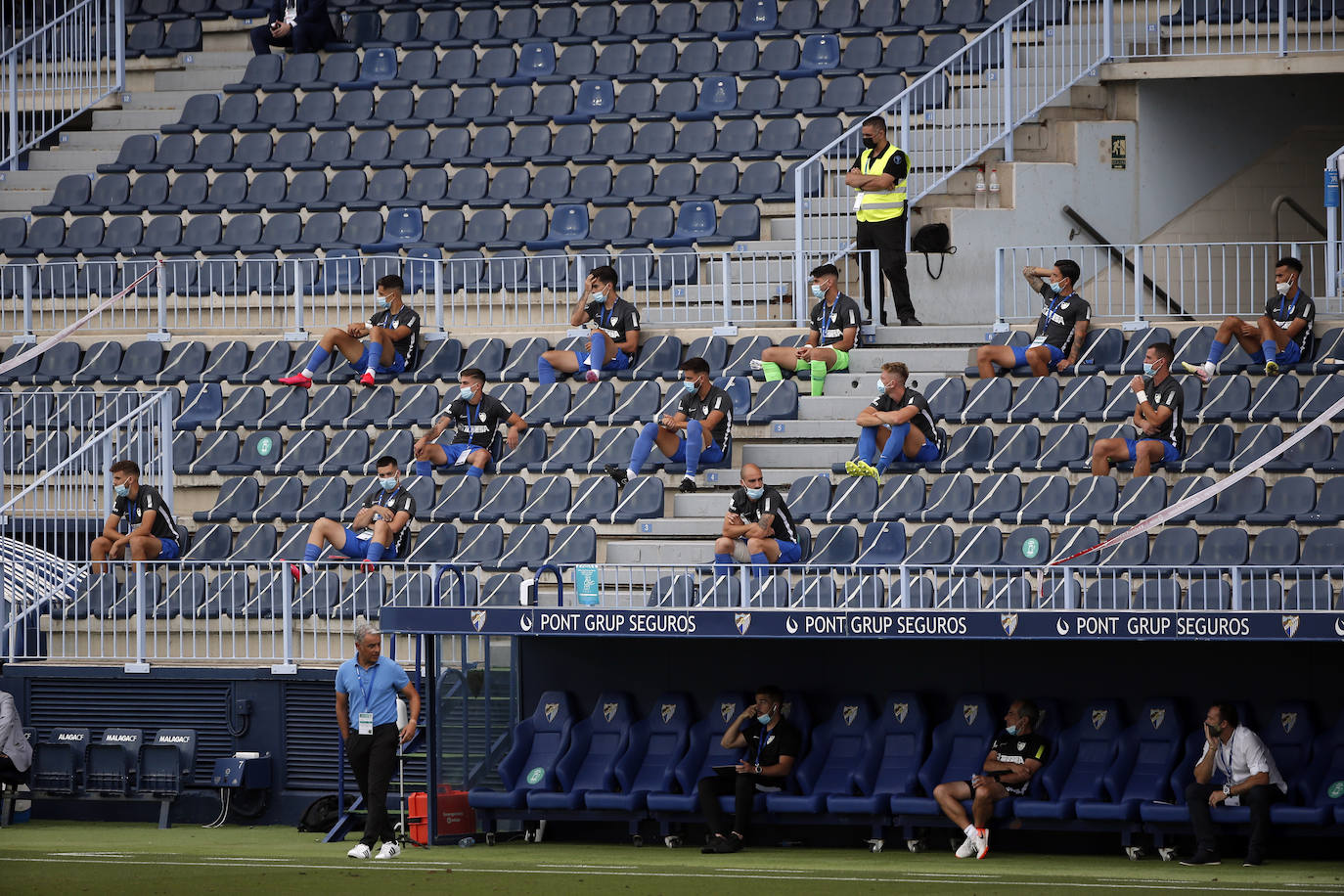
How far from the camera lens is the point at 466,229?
22062 millimetres

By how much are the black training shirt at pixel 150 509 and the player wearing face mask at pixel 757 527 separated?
5080mm

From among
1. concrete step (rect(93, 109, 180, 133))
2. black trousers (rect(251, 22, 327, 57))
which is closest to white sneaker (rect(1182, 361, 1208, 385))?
black trousers (rect(251, 22, 327, 57))

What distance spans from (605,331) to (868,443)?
314 centimetres

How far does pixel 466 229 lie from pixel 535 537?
5432 millimetres

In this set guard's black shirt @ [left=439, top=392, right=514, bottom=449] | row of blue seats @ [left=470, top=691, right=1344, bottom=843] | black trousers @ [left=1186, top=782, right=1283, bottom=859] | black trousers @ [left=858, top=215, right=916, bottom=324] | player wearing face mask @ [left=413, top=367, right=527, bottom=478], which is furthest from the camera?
black trousers @ [left=858, top=215, right=916, bottom=324]

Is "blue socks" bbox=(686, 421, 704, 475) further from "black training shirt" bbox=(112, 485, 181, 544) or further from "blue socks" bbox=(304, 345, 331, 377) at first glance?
"black training shirt" bbox=(112, 485, 181, 544)

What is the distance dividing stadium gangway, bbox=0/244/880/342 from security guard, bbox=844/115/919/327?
0.24m

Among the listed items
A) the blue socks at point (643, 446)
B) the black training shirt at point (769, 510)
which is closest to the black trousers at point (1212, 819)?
the black training shirt at point (769, 510)

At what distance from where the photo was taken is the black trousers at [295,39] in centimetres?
2509

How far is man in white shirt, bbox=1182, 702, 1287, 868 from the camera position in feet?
44.8

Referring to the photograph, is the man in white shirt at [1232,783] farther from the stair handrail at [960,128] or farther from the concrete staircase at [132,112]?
the concrete staircase at [132,112]

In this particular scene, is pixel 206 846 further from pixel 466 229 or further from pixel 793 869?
pixel 466 229

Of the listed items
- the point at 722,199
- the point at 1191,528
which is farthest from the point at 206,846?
the point at 722,199

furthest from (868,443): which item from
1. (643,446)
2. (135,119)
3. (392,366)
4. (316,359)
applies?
(135,119)
